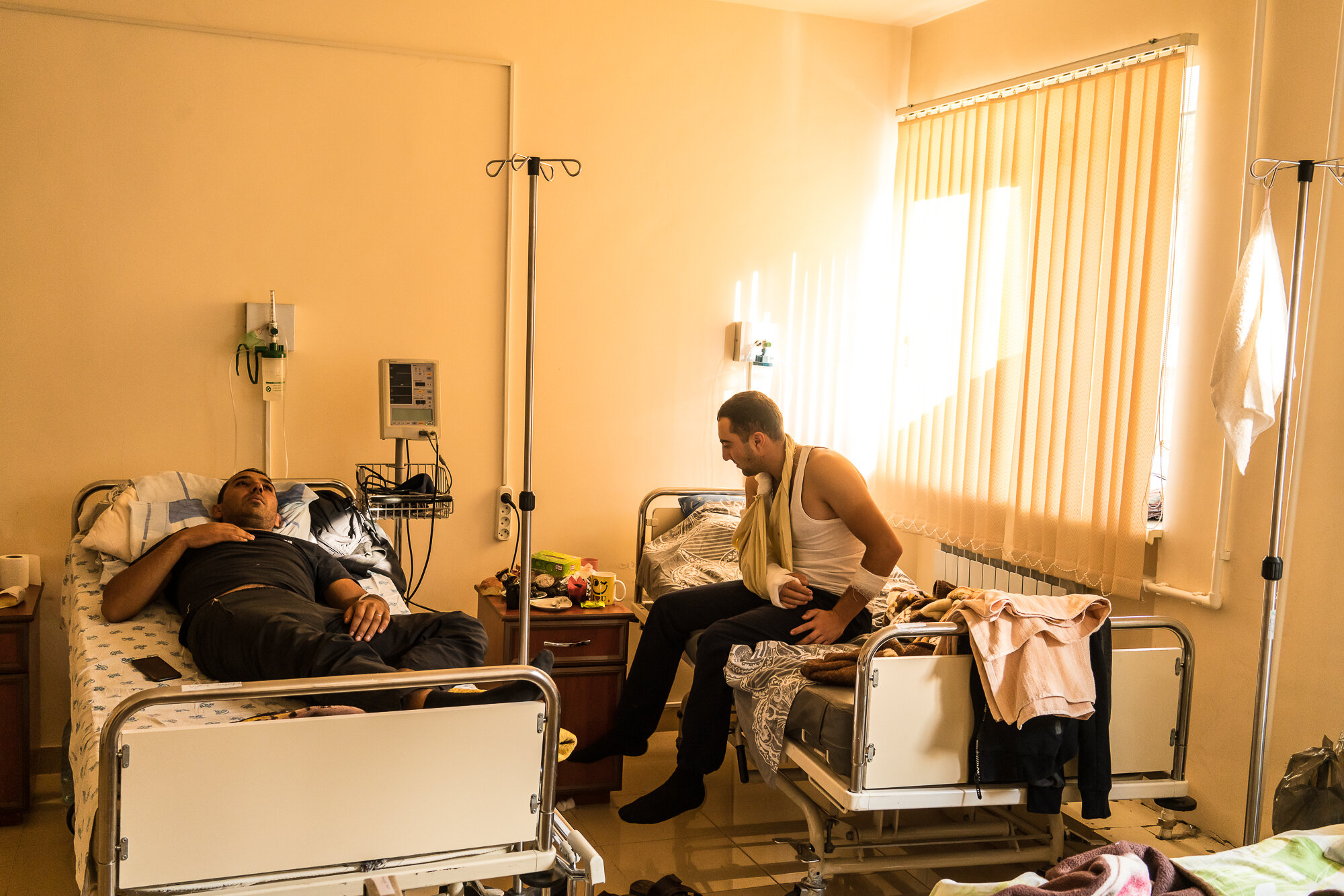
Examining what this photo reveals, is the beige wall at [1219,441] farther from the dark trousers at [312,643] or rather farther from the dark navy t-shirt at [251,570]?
the dark navy t-shirt at [251,570]

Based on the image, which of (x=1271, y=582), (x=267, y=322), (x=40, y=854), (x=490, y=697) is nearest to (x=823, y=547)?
(x=1271, y=582)

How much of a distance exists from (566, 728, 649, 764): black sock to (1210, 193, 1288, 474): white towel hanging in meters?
2.01

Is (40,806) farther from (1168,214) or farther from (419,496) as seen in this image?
(1168,214)

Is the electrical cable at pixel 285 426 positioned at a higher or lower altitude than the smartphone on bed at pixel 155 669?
higher

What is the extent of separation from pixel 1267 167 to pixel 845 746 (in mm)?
2206

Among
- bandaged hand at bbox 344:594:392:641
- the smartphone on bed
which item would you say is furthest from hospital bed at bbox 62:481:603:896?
bandaged hand at bbox 344:594:392:641

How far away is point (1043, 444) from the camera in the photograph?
3896 mm

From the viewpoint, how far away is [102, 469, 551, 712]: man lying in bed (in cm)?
250

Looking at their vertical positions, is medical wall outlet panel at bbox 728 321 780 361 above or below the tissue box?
above

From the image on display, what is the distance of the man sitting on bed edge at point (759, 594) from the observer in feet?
10.5

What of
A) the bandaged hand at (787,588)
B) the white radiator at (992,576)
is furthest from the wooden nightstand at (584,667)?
the white radiator at (992,576)

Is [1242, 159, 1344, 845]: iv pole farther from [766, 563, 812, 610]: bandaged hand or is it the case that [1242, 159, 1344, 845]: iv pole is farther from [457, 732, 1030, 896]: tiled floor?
[766, 563, 812, 610]: bandaged hand

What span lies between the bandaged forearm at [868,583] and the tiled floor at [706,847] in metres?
0.71

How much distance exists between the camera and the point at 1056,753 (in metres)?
2.64
